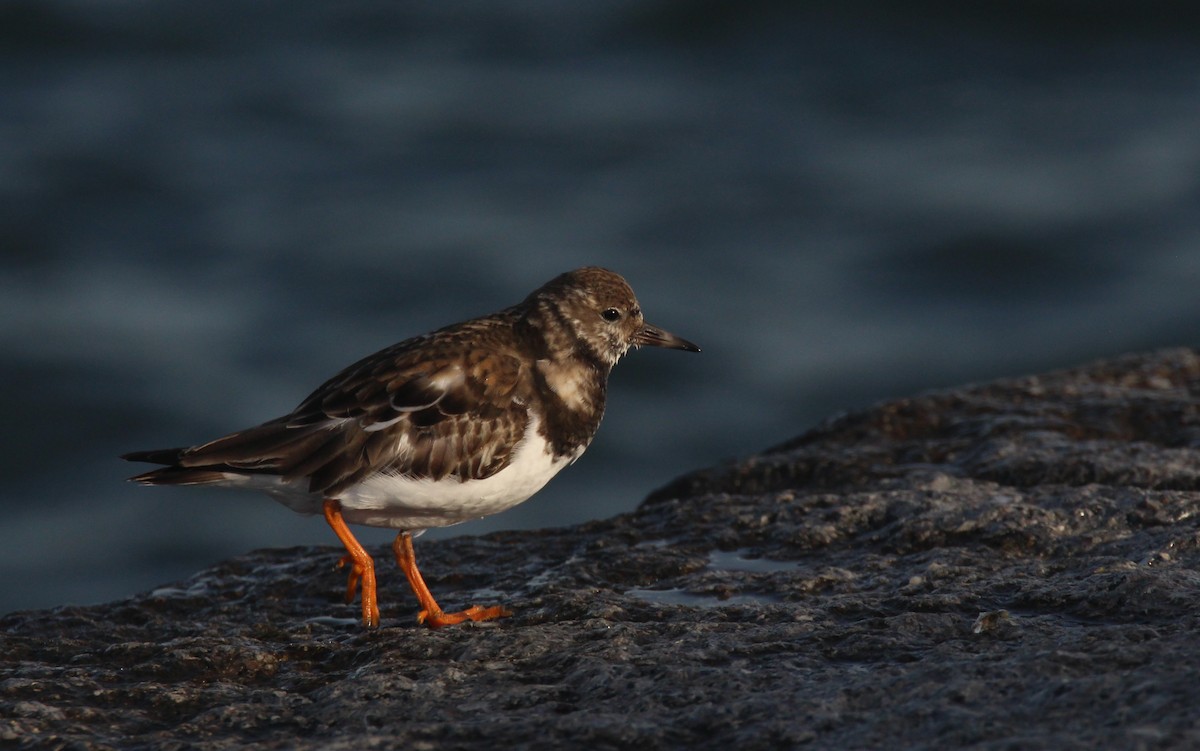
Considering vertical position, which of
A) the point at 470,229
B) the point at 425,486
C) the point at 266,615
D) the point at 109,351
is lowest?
the point at 266,615

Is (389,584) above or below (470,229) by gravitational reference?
below

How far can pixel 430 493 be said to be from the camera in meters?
4.18

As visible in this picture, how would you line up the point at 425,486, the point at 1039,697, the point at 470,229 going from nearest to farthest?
the point at 1039,697, the point at 425,486, the point at 470,229

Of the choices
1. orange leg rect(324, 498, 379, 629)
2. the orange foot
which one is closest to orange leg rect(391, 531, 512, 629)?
the orange foot

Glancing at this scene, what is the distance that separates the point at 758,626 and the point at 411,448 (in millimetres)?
1230

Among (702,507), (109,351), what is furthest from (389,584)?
(109,351)

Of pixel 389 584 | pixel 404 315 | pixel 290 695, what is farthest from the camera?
pixel 404 315

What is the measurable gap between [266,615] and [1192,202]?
957cm

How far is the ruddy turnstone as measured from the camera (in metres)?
4.20

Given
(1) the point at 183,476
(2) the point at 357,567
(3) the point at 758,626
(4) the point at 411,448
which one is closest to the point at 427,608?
(2) the point at 357,567

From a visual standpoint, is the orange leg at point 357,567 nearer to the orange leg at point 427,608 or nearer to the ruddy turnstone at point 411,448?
the ruddy turnstone at point 411,448

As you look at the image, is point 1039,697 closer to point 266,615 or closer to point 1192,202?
point 266,615

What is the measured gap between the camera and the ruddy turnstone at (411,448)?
420cm

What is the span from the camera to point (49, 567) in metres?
8.54
